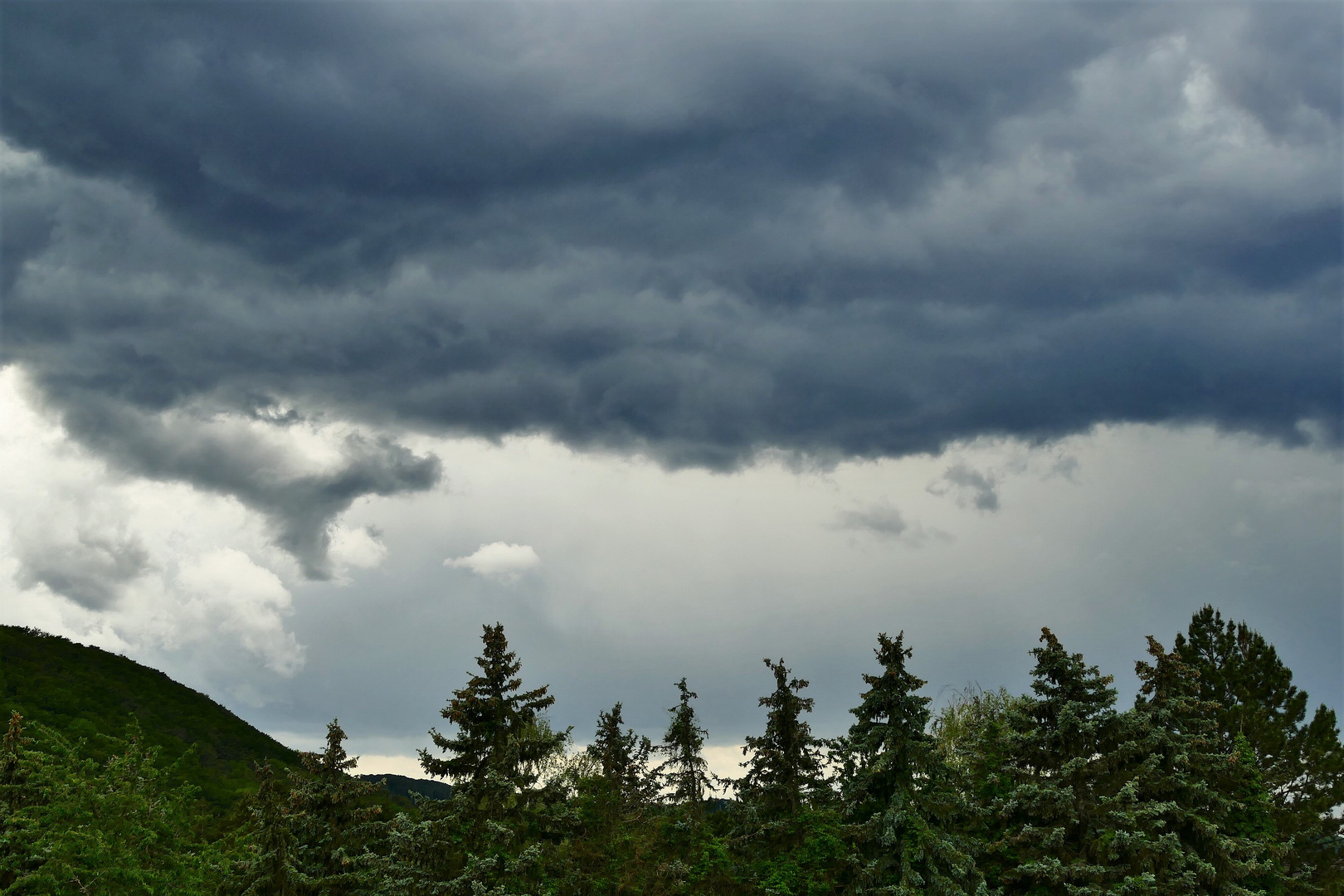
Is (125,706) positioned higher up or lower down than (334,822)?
higher up

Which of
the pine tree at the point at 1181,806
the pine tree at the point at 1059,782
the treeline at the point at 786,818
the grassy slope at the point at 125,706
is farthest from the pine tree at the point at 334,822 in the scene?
the grassy slope at the point at 125,706

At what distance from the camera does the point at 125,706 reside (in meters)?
118

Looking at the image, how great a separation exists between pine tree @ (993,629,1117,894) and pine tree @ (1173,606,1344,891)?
1043 centimetres

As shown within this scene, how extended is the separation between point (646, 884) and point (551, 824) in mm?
5455

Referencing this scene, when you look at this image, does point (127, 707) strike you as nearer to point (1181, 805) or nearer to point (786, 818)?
point (786, 818)

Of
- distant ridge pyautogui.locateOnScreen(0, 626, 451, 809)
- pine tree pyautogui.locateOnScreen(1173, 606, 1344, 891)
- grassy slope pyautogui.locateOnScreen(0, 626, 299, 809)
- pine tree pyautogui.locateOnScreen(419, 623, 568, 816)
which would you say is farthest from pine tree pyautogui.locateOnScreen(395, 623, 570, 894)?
grassy slope pyautogui.locateOnScreen(0, 626, 299, 809)

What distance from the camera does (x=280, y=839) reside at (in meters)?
35.2

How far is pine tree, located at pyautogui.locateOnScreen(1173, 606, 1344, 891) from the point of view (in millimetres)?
46969

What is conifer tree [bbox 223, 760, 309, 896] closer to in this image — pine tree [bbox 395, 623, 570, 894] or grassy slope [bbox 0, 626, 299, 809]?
pine tree [bbox 395, 623, 570, 894]

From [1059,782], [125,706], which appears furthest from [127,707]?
[1059,782]

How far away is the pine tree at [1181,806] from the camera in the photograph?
35344 mm

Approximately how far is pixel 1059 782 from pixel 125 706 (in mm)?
118070

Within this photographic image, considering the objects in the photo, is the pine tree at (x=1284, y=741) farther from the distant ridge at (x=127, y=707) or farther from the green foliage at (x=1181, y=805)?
the distant ridge at (x=127, y=707)

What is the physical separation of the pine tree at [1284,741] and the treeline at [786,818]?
454 cm
